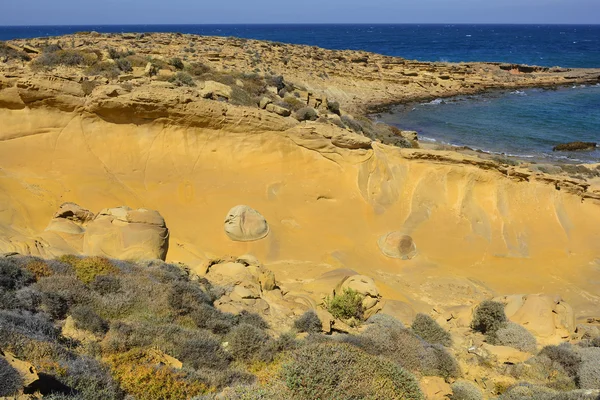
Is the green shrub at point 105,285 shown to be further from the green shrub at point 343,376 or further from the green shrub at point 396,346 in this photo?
the green shrub at point 396,346

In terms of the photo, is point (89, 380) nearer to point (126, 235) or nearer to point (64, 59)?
point (126, 235)

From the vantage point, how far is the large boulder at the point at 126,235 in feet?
29.7

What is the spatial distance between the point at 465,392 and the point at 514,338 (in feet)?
8.93

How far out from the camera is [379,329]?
7406 mm

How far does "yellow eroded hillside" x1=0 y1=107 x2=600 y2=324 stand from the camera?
10352 mm

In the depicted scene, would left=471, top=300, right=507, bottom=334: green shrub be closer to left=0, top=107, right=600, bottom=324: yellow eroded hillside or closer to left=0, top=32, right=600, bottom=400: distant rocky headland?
left=0, top=32, right=600, bottom=400: distant rocky headland

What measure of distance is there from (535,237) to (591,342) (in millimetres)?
4222

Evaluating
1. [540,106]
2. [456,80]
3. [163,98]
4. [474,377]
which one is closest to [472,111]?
[540,106]

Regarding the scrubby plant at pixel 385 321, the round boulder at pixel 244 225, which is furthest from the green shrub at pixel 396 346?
the round boulder at pixel 244 225

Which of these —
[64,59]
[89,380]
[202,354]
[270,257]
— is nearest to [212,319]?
[202,354]

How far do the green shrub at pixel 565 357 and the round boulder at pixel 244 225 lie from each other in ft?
20.7

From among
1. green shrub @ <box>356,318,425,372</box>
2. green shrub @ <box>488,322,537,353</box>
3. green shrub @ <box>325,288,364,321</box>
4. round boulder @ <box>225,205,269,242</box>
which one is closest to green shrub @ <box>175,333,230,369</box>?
green shrub @ <box>356,318,425,372</box>

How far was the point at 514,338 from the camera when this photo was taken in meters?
8.15

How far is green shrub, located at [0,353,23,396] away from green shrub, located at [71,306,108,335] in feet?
6.57
